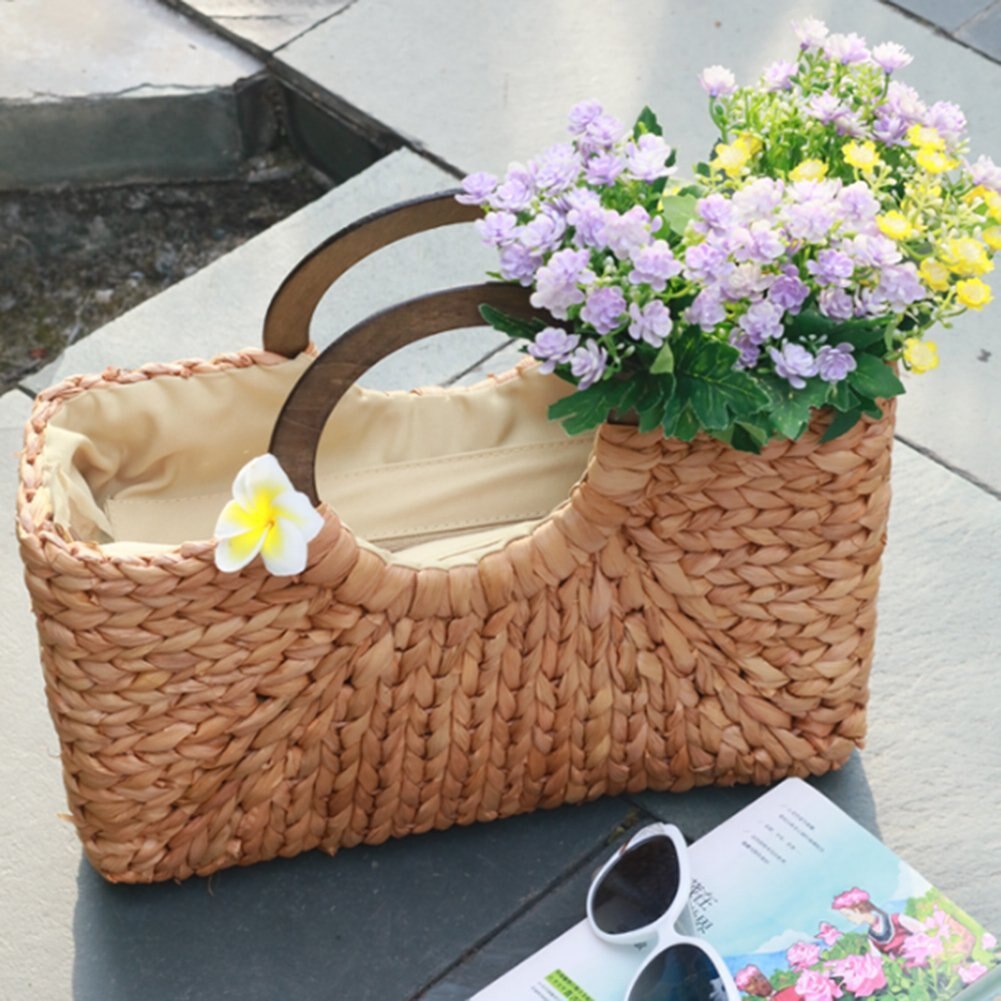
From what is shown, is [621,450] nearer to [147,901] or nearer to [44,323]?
[147,901]

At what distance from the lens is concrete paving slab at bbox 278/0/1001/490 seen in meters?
2.06

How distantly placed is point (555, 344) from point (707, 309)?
10 centimetres

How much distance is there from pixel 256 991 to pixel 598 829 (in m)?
0.31

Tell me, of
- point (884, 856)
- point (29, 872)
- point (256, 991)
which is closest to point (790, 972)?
point (884, 856)

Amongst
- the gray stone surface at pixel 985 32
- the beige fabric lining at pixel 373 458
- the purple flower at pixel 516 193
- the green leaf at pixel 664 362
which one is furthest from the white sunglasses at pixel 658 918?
the gray stone surface at pixel 985 32

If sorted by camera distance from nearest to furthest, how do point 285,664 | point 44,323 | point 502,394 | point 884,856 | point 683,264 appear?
1. point 683,264
2. point 285,664
3. point 884,856
4. point 502,394
5. point 44,323

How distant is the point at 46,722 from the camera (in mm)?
1401

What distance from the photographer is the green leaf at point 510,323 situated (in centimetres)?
102

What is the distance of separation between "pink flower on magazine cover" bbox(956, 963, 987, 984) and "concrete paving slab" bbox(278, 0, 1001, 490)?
115 centimetres

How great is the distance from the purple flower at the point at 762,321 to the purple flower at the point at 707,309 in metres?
0.02

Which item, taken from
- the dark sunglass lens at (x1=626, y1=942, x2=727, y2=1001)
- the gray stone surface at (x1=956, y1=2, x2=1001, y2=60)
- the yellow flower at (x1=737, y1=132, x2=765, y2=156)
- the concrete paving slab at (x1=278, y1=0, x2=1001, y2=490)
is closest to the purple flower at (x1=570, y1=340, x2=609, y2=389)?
the yellow flower at (x1=737, y1=132, x2=765, y2=156)

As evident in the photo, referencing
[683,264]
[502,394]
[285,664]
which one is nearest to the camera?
[683,264]

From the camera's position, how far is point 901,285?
3.24 ft

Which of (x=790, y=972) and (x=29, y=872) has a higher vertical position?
(x=790, y=972)
